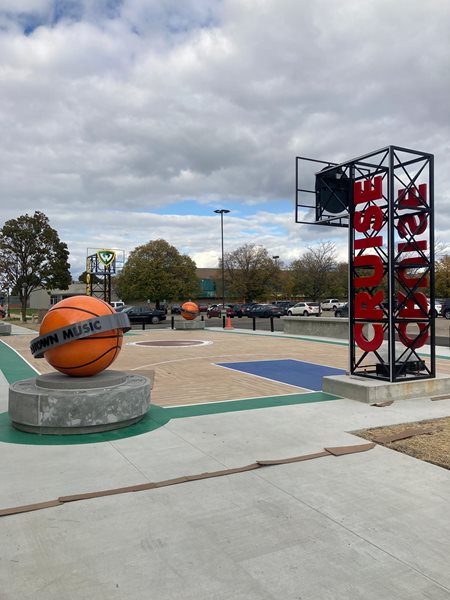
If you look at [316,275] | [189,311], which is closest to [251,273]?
[316,275]

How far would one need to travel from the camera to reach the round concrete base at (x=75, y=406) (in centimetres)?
658

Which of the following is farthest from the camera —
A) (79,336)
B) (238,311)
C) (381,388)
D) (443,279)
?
(443,279)

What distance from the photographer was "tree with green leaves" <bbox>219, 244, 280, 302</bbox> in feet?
Result: 263

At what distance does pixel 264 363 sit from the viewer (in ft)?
47.0

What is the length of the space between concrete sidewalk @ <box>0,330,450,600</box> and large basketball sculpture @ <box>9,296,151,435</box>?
49cm

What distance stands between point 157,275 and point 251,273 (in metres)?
16.1

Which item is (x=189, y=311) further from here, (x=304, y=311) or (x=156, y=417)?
(x=304, y=311)

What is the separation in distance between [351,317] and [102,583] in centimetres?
744

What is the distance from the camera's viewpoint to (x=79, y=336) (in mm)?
6875

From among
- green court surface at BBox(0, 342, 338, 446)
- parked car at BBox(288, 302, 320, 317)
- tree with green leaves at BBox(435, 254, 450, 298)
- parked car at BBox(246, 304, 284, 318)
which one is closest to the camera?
green court surface at BBox(0, 342, 338, 446)

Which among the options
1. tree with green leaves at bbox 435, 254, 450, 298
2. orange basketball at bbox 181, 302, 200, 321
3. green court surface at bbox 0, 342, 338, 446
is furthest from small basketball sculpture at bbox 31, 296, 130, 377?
tree with green leaves at bbox 435, 254, 450, 298

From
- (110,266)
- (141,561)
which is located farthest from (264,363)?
(110,266)

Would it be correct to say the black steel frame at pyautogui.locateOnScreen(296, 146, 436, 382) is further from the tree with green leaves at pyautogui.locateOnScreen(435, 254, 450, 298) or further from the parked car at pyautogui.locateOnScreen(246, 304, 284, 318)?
the tree with green leaves at pyautogui.locateOnScreen(435, 254, 450, 298)

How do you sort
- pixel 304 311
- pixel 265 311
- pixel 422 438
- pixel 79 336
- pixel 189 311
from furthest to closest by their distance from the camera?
pixel 304 311
pixel 265 311
pixel 189 311
pixel 79 336
pixel 422 438
